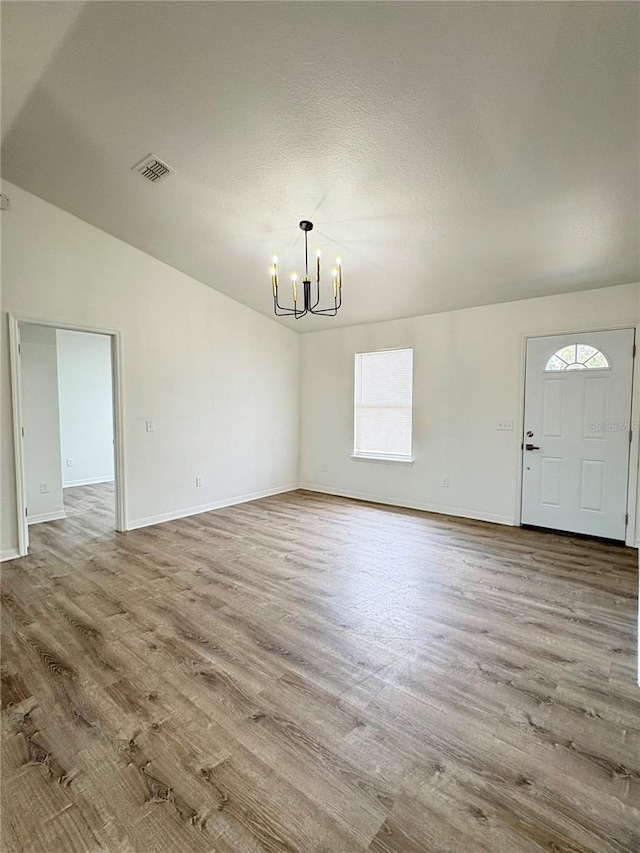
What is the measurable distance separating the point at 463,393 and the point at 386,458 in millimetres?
1375

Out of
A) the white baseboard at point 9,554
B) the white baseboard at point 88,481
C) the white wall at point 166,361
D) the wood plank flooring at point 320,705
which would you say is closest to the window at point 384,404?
the white wall at point 166,361

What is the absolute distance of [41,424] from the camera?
16.1ft

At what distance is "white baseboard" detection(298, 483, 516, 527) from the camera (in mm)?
4656

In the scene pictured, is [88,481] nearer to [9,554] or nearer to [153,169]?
[9,554]

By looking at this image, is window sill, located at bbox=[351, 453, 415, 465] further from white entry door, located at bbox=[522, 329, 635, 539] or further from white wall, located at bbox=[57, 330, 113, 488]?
white wall, located at bbox=[57, 330, 113, 488]

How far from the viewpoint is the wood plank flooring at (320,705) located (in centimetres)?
131

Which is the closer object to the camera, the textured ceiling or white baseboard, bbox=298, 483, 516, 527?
the textured ceiling

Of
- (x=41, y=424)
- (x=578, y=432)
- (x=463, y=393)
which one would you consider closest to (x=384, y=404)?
(x=463, y=393)

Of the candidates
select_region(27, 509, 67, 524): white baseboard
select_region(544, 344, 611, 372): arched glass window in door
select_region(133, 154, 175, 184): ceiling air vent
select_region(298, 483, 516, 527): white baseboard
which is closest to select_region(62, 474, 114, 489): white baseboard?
select_region(27, 509, 67, 524): white baseboard

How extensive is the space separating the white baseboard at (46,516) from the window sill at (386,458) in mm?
3919

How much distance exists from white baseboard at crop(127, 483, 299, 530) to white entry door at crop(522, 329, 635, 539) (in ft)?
11.3

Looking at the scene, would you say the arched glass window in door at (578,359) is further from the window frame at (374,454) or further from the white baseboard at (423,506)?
the white baseboard at (423,506)

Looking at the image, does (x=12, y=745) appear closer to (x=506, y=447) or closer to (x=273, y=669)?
(x=273, y=669)

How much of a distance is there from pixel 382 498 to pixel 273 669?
3.70 m
